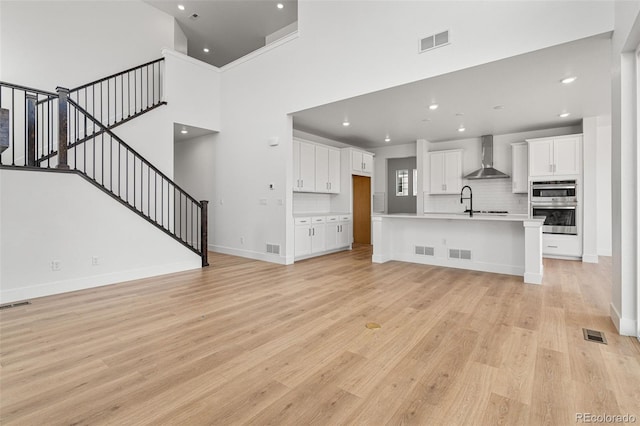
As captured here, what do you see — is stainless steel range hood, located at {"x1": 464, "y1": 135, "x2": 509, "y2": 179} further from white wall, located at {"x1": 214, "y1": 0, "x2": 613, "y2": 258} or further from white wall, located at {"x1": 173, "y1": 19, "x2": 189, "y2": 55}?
white wall, located at {"x1": 173, "y1": 19, "x2": 189, "y2": 55}

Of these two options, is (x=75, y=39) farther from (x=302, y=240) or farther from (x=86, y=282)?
(x=302, y=240)

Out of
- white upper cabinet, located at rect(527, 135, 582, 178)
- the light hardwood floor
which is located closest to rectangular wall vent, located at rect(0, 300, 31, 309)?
the light hardwood floor

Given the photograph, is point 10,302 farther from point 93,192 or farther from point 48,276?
point 93,192

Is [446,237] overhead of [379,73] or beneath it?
beneath

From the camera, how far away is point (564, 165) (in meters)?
6.33

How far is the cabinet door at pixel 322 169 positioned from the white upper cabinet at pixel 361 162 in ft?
2.83

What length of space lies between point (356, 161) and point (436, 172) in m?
2.20

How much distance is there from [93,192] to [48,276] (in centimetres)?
122

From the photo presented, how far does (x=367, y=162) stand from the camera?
8.64 meters

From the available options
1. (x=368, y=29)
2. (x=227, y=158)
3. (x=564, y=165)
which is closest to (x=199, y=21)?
(x=227, y=158)

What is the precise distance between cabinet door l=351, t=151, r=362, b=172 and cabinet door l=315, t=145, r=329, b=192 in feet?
2.84

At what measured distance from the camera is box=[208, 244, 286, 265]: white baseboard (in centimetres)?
590

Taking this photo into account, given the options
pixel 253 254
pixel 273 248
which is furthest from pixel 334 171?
pixel 253 254

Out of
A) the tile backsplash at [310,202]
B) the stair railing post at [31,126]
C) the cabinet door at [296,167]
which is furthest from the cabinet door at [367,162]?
the stair railing post at [31,126]
